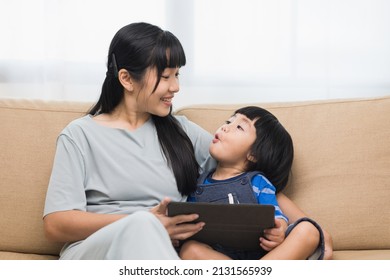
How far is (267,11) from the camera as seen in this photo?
2.51 meters

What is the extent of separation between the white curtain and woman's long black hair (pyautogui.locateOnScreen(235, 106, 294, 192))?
0.66 meters

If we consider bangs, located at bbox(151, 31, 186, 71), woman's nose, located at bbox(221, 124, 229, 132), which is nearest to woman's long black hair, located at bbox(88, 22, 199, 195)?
bangs, located at bbox(151, 31, 186, 71)

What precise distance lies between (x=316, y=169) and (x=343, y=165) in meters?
0.08

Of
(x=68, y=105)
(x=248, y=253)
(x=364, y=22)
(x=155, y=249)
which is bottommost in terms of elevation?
(x=248, y=253)

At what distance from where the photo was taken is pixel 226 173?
188 centimetres

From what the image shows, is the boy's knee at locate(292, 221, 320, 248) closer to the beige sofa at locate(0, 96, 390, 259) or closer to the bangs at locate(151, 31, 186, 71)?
the beige sofa at locate(0, 96, 390, 259)

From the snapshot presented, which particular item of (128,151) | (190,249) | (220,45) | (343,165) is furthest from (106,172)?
(220,45)

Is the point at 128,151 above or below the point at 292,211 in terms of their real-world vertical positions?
above

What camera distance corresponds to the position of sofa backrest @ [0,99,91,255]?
6.14ft

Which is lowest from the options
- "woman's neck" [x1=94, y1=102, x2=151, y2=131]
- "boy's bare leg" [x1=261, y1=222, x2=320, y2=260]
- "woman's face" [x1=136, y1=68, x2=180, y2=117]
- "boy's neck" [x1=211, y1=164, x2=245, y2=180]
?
"boy's bare leg" [x1=261, y1=222, x2=320, y2=260]

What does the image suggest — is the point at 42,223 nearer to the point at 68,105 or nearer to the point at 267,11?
the point at 68,105

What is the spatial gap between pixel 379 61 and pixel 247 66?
1.82 feet

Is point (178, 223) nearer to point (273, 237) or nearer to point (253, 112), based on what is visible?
point (273, 237)
